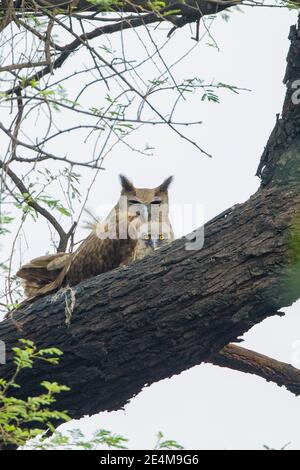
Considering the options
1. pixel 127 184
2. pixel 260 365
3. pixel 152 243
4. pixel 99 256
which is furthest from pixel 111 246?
pixel 260 365

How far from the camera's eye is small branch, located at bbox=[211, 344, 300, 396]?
6727 mm

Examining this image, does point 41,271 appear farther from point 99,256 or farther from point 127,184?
point 127,184

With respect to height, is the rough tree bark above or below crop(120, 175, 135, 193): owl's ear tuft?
below

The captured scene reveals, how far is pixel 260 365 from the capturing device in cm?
678

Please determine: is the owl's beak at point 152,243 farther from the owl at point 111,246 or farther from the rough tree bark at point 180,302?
the rough tree bark at point 180,302

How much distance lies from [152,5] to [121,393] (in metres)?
1.72

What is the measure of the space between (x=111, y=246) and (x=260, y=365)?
38.8 inches

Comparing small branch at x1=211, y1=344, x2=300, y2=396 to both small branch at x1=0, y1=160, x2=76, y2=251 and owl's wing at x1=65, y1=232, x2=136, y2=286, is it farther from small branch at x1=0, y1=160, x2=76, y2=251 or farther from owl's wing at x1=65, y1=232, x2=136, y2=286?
small branch at x1=0, y1=160, x2=76, y2=251

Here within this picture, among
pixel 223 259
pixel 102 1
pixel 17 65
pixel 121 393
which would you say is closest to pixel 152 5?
pixel 102 1

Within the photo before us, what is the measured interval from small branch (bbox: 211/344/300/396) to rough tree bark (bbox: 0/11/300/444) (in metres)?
0.82

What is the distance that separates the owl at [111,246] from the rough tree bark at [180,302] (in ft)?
2.29

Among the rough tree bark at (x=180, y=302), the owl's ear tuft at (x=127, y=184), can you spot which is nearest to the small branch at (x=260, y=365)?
the rough tree bark at (x=180, y=302)

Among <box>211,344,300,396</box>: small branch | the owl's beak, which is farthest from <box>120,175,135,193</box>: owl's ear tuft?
<box>211,344,300,396</box>: small branch

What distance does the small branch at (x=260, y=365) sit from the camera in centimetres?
673
